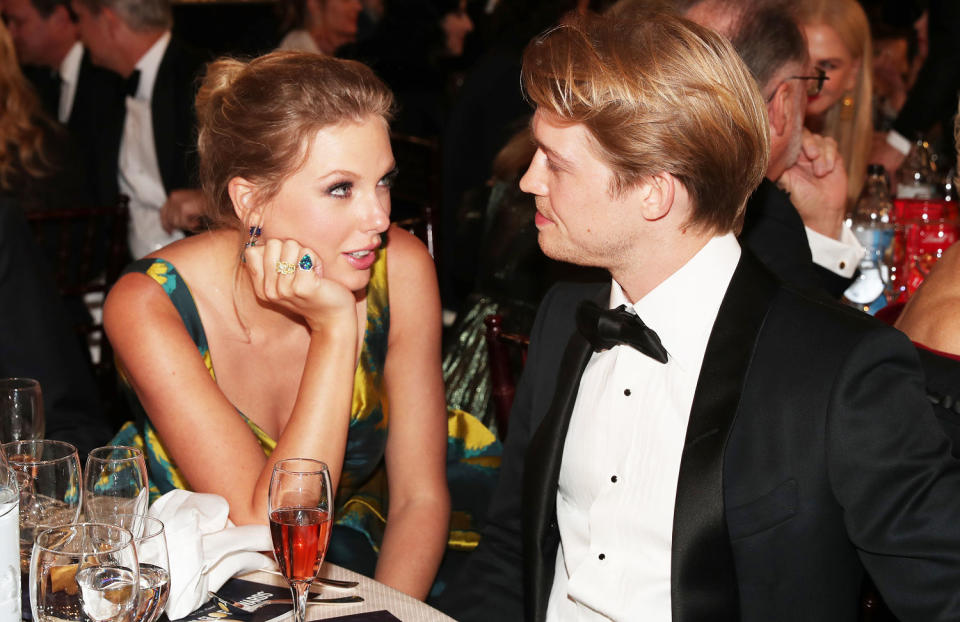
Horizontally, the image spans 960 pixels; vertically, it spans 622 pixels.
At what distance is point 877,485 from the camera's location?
4.62ft

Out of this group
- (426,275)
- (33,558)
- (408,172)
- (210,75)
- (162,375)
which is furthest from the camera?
(408,172)

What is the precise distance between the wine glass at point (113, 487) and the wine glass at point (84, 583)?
0.25 m

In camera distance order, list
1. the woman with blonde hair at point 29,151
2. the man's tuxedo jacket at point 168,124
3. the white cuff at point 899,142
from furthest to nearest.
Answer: the man's tuxedo jacket at point 168,124 → the white cuff at point 899,142 → the woman with blonde hair at point 29,151

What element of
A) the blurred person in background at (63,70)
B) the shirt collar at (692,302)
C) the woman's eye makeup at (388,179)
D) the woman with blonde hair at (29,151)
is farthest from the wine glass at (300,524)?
the blurred person in background at (63,70)

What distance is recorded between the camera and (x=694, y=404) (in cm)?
157

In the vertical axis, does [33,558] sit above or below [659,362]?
below

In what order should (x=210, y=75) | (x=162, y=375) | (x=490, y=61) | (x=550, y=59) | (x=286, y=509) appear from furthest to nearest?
(x=490, y=61) < (x=210, y=75) < (x=162, y=375) < (x=550, y=59) < (x=286, y=509)

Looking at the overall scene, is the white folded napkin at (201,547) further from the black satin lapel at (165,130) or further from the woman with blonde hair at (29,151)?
the black satin lapel at (165,130)

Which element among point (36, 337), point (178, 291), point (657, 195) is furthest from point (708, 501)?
point (36, 337)

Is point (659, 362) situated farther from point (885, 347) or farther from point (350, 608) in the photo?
point (350, 608)

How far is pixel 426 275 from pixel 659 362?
89 cm

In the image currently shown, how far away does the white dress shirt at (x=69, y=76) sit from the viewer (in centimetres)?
502

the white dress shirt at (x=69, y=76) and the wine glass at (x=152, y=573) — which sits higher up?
the white dress shirt at (x=69, y=76)

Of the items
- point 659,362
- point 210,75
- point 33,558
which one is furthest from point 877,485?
point 210,75
